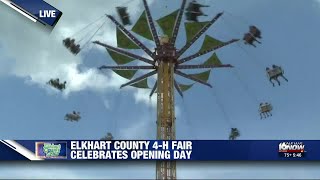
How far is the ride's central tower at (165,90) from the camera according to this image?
4813 centimetres

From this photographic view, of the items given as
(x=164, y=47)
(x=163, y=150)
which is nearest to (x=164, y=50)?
(x=164, y=47)

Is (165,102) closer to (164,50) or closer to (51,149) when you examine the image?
(164,50)

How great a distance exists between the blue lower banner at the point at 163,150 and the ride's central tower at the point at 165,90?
544 inches

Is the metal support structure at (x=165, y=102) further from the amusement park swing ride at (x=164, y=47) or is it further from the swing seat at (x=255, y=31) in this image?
the swing seat at (x=255, y=31)

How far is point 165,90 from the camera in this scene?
52656 mm

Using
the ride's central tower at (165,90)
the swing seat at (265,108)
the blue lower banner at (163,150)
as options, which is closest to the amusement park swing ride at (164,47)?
the ride's central tower at (165,90)

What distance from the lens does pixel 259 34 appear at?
4950 centimetres

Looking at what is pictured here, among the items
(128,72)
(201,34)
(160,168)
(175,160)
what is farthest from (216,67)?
(175,160)

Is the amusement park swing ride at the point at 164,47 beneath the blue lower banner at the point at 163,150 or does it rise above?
above

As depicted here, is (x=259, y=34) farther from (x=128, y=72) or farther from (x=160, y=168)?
(x=160, y=168)

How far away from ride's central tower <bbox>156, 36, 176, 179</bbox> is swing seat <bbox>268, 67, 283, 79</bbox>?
31.2 feet

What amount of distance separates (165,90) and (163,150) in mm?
20386

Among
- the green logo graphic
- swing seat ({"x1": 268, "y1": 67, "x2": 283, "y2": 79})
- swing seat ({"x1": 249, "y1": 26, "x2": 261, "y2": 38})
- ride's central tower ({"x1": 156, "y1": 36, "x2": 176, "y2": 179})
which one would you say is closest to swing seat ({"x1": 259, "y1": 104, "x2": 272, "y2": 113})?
swing seat ({"x1": 268, "y1": 67, "x2": 283, "y2": 79})

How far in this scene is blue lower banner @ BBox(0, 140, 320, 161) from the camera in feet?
105
